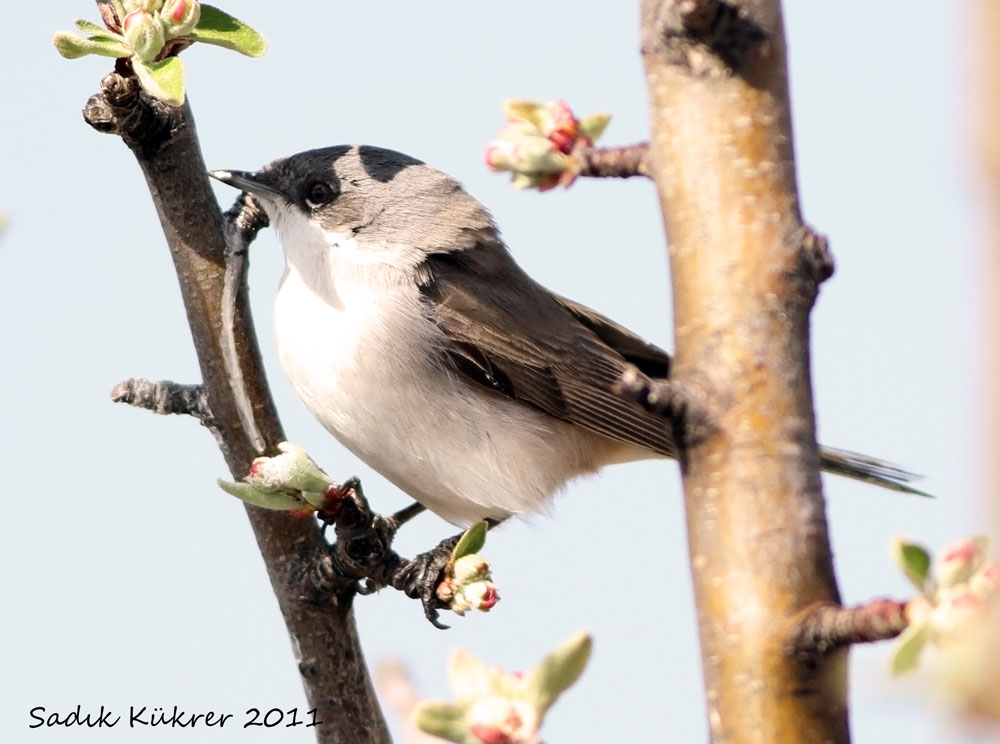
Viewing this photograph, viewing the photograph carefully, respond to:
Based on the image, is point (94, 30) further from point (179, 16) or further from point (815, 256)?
point (815, 256)

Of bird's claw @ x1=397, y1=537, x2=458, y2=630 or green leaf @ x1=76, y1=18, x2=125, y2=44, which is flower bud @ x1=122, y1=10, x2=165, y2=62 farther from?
bird's claw @ x1=397, y1=537, x2=458, y2=630

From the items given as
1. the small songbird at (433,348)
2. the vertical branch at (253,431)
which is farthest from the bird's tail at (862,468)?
the vertical branch at (253,431)

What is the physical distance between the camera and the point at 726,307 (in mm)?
1575

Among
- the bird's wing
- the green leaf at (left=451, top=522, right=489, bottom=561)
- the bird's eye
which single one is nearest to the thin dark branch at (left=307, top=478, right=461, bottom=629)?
the green leaf at (left=451, top=522, right=489, bottom=561)

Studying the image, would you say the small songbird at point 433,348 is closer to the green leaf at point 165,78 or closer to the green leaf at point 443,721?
the green leaf at point 165,78

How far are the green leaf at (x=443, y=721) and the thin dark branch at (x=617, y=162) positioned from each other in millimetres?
877

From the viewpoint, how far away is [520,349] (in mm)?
4988

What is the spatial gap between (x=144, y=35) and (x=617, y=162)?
991mm

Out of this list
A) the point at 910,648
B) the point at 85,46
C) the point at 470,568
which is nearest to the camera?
the point at 910,648

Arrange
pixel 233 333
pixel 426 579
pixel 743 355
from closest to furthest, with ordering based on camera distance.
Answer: pixel 743 355, pixel 426 579, pixel 233 333

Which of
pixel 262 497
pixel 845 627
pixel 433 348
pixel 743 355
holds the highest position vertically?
pixel 433 348

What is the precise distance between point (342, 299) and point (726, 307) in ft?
10.8

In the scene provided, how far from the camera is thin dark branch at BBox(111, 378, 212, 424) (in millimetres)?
3285

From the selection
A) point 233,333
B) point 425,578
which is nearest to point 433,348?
point 233,333
